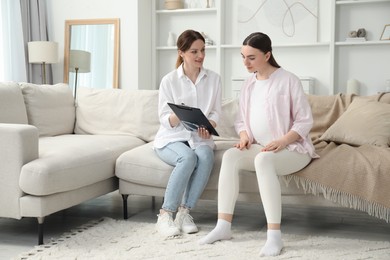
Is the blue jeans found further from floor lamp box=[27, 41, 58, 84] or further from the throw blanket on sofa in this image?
floor lamp box=[27, 41, 58, 84]

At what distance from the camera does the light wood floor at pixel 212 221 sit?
2988 millimetres

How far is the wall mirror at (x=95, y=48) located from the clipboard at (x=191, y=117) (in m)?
3.47

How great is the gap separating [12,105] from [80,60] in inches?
105

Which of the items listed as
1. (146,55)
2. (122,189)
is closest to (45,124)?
(122,189)

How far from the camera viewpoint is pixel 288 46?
626cm

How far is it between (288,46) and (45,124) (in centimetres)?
327

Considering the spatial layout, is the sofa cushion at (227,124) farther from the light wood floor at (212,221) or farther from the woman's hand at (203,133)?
the woman's hand at (203,133)

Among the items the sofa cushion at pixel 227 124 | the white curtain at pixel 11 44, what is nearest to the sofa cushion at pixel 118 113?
the sofa cushion at pixel 227 124

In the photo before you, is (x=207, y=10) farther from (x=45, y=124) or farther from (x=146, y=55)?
(x=45, y=124)

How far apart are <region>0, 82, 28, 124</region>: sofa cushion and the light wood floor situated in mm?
596

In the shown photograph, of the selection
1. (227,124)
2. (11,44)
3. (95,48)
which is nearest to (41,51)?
(11,44)

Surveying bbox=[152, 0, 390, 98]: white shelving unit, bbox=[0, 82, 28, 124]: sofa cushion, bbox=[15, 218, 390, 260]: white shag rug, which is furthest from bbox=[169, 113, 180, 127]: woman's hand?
bbox=[152, 0, 390, 98]: white shelving unit

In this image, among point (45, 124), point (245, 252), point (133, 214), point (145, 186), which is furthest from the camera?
point (45, 124)

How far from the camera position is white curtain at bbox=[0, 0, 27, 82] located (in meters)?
5.90
